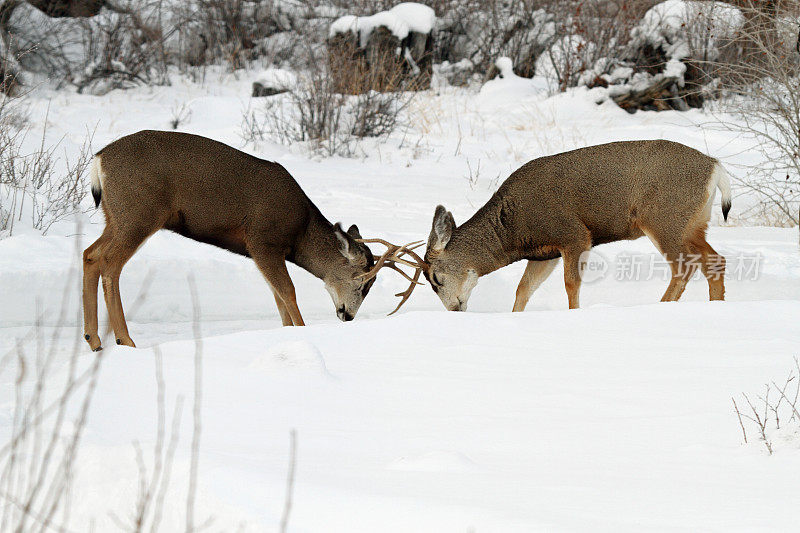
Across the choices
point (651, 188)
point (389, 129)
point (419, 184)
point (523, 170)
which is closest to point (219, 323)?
point (523, 170)

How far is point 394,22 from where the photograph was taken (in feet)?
54.9

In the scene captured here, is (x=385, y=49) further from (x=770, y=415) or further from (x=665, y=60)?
(x=770, y=415)

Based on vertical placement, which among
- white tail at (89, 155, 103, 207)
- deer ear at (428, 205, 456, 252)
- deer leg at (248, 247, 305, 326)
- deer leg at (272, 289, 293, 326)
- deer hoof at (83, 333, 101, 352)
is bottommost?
deer leg at (272, 289, 293, 326)

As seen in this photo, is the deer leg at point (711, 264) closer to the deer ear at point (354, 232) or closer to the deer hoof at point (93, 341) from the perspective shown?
the deer ear at point (354, 232)

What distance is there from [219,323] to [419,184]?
5.28m

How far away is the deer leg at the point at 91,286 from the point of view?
5922mm

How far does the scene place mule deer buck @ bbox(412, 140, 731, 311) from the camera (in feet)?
21.2

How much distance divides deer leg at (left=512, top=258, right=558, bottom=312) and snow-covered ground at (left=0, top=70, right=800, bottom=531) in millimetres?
645

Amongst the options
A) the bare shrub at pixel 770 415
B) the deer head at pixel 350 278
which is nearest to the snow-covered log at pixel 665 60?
the deer head at pixel 350 278

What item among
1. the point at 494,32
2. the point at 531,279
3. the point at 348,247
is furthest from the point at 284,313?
the point at 494,32

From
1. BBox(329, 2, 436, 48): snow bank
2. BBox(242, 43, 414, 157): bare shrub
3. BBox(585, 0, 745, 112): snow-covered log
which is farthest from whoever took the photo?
BBox(329, 2, 436, 48): snow bank

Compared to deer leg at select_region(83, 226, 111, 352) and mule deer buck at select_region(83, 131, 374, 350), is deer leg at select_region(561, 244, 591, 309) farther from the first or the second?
deer leg at select_region(83, 226, 111, 352)

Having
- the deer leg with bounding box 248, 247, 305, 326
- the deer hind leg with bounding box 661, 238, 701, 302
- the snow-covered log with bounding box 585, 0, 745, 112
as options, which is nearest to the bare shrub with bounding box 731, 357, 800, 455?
the deer hind leg with bounding box 661, 238, 701, 302

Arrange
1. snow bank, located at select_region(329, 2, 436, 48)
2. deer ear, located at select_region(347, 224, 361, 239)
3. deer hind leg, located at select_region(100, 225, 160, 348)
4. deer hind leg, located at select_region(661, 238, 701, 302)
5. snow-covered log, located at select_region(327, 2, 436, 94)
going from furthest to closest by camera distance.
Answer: snow bank, located at select_region(329, 2, 436, 48), snow-covered log, located at select_region(327, 2, 436, 94), deer ear, located at select_region(347, 224, 361, 239), deer hind leg, located at select_region(661, 238, 701, 302), deer hind leg, located at select_region(100, 225, 160, 348)
